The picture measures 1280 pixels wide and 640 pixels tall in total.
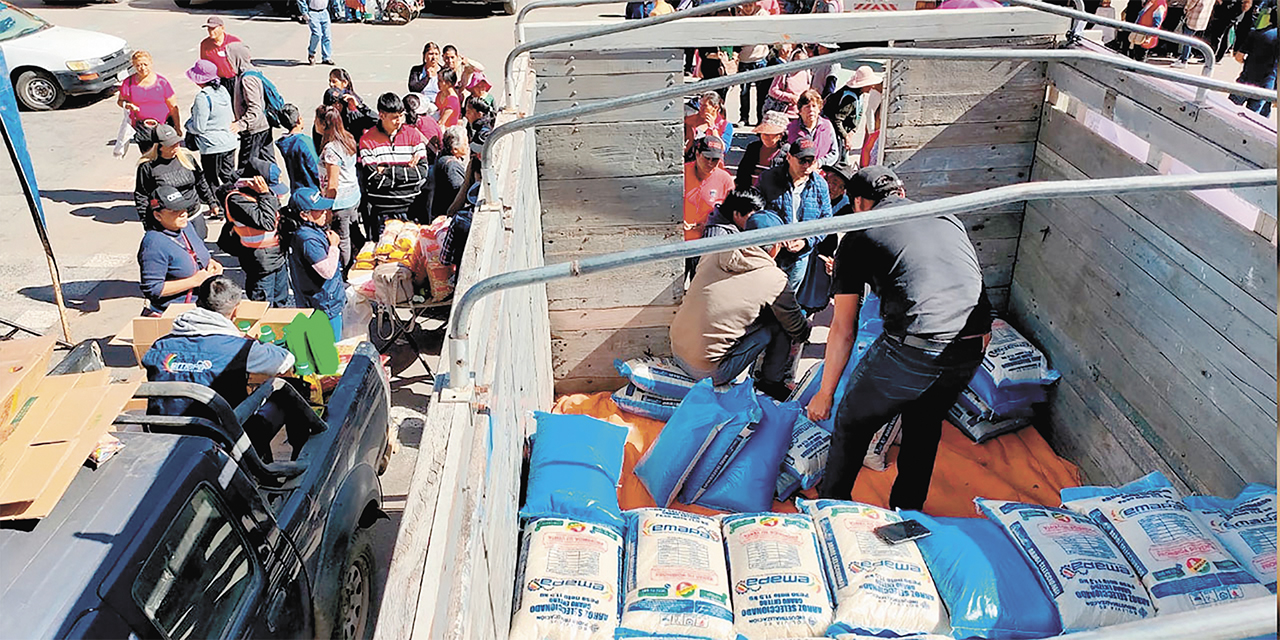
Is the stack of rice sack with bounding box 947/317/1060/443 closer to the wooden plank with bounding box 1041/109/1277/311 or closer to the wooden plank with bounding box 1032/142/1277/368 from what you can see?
the wooden plank with bounding box 1032/142/1277/368

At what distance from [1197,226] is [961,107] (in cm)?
175

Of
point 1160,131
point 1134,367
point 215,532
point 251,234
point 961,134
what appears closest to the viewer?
point 215,532

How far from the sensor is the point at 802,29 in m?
4.96

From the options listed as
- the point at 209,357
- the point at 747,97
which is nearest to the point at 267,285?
the point at 209,357

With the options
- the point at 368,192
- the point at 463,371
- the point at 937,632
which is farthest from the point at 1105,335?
the point at 368,192

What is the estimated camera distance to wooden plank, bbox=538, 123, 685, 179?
4996 millimetres

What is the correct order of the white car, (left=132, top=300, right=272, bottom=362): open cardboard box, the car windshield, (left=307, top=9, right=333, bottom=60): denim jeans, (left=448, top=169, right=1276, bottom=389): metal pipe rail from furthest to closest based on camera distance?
(left=307, top=9, right=333, bottom=60): denim jeans, the car windshield, the white car, (left=132, top=300, right=272, bottom=362): open cardboard box, (left=448, top=169, right=1276, bottom=389): metal pipe rail

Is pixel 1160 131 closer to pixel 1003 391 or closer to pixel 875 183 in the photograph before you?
pixel 875 183

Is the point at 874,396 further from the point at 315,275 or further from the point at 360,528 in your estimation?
the point at 315,275

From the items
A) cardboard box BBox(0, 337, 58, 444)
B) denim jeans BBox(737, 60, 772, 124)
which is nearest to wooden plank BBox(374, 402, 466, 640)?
cardboard box BBox(0, 337, 58, 444)

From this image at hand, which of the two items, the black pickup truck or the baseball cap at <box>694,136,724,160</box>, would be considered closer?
the black pickup truck

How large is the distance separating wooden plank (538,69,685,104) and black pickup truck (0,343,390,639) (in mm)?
1905

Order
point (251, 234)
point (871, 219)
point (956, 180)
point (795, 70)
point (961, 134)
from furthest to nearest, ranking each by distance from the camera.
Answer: point (251, 234)
point (956, 180)
point (961, 134)
point (795, 70)
point (871, 219)

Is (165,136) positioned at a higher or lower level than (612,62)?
lower
